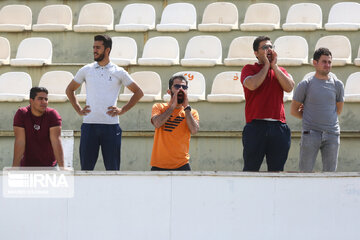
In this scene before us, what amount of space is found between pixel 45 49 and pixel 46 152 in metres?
2.73

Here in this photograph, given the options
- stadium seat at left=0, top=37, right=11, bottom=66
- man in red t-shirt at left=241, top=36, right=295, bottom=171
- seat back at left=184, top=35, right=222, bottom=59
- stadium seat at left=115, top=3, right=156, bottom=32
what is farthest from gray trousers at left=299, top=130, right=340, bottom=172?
stadium seat at left=0, top=37, right=11, bottom=66

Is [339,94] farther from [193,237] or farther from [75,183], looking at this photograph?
[75,183]

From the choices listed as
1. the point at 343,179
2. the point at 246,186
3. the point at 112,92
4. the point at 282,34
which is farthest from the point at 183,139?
the point at 282,34

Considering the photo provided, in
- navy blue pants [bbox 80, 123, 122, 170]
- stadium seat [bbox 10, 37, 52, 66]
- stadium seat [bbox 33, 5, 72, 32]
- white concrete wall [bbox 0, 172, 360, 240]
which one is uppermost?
stadium seat [bbox 33, 5, 72, 32]

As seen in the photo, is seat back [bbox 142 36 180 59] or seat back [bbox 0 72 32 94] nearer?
seat back [bbox 0 72 32 94]

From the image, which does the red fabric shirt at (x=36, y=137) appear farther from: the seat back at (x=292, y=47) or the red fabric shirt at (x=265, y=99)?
the seat back at (x=292, y=47)

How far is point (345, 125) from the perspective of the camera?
6.73 metres

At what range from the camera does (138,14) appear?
27.6ft

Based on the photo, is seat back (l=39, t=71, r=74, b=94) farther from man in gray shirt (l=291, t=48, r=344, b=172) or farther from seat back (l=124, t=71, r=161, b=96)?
man in gray shirt (l=291, t=48, r=344, b=172)

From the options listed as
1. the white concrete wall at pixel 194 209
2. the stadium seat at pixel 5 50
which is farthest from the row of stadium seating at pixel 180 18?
the white concrete wall at pixel 194 209

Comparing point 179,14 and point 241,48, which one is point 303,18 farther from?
point 179,14

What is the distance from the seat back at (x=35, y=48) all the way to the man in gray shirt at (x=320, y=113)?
11.3ft

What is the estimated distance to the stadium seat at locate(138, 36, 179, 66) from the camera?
7507 millimetres

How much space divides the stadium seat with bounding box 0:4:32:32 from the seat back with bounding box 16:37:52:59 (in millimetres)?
375
